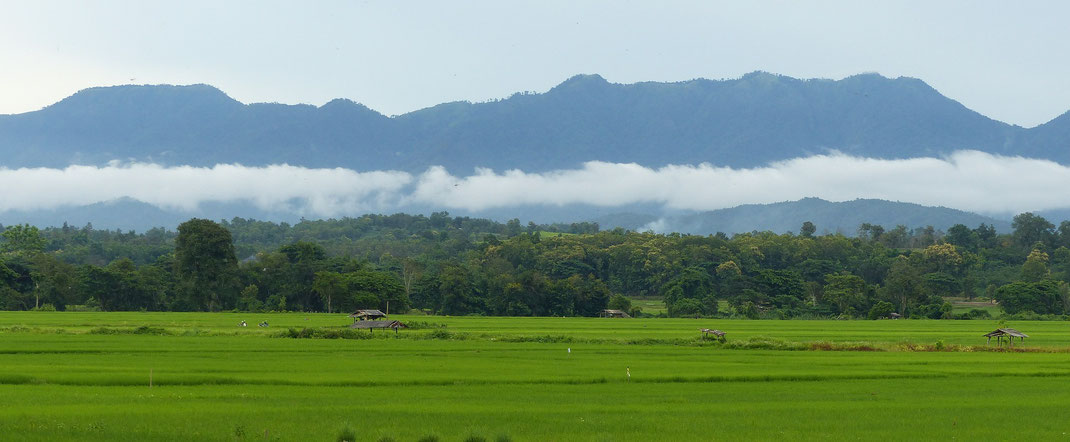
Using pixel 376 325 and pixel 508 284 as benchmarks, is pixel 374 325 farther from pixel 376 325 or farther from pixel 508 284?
pixel 508 284

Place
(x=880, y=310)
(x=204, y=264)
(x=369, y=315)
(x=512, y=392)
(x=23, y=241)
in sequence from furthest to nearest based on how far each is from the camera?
(x=23, y=241) < (x=204, y=264) < (x=880, y=310) < (x=369, y=315) < (x=512, y=392)

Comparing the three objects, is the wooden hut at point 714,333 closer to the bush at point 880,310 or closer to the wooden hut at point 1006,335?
the wooden hut at point 1006,335

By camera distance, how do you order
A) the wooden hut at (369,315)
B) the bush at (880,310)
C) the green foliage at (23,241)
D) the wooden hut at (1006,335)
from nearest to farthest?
the wooden hut at (1006,335) < the wooden hut at (369,315) < the bush at (880,310) < the green foliage at (23,241)

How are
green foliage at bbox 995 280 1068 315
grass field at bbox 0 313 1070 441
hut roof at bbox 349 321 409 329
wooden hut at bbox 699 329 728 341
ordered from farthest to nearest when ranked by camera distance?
green foliage at bbox 995 280 1068 315 < hut roof at bbox 349 321 409 329 < wooden hut at bbox 699 329 728 341 < grass field at bbox 0 313 1070 441

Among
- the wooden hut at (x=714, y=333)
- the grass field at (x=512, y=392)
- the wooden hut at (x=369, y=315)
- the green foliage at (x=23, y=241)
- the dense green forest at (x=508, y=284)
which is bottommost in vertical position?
the grass field at (x=512, y=392)

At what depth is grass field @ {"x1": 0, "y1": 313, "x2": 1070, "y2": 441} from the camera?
2216cm

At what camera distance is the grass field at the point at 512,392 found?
22156mm

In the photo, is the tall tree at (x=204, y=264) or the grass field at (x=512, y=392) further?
the tall tree at (x=204, y=264)

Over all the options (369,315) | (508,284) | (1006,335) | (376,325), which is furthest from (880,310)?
(376,325)

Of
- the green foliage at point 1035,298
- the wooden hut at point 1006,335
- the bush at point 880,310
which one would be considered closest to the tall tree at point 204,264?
the bush at point 880,310

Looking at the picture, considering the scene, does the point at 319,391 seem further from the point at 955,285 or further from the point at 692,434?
the point at 955,285

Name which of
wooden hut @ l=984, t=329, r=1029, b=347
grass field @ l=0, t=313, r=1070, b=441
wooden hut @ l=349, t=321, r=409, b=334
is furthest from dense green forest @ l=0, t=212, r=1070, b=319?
grass field @ l=0, t=313, r=1070, b=441

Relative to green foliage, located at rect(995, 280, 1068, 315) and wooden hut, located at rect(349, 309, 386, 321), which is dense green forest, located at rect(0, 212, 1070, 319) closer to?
green foliage, located at rect(995, 280, 1068, 315)

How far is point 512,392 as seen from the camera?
2936cm
